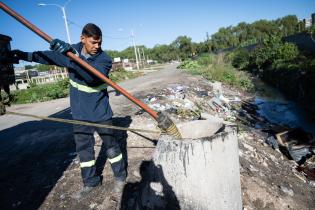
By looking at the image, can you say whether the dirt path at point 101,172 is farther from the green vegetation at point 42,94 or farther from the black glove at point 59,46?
the green vegetation at point 42,94

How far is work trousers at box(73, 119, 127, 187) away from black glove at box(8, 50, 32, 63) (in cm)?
86

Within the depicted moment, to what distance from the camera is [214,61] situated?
21906mm

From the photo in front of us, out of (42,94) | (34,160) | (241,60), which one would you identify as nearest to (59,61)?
(34,160)

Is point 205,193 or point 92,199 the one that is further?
point 92,199

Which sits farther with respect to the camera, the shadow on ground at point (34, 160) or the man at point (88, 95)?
the shadow on ground at point (34, 160)

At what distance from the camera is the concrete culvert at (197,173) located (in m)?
2.26

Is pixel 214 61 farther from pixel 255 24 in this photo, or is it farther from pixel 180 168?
pixel 255 24

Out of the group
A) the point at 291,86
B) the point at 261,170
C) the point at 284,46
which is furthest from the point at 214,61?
the point at 261,170

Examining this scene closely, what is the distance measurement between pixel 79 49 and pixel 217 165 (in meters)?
1.82

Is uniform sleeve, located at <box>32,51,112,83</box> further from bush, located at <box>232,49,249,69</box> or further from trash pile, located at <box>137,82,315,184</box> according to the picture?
bush, located at <box>232,49,249,69</box>

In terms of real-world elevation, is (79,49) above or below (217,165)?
above

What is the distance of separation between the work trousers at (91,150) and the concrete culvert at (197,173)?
588 mm

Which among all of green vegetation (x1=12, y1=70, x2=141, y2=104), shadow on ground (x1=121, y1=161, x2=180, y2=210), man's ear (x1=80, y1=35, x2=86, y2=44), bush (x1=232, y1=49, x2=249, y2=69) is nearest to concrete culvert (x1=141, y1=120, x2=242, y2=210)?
shadow on ground (x1=121, y1=161, x2=180, y2=210)

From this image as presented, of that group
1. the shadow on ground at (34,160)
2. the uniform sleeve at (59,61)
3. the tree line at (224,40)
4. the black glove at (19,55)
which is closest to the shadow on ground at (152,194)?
the shadow on ground at (34,160)
